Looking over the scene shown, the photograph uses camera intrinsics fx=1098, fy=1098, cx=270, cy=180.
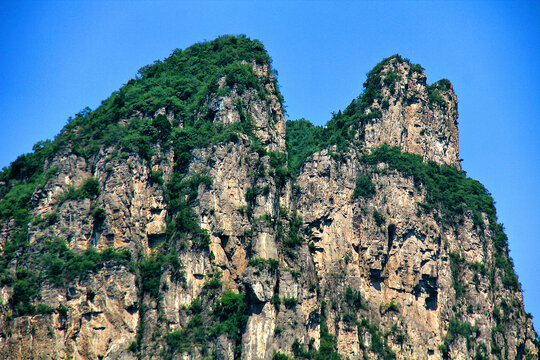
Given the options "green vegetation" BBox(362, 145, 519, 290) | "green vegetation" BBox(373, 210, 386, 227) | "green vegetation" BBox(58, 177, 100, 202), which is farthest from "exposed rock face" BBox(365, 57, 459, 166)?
"green vegetation" BBox(58, 177, 100, 202)

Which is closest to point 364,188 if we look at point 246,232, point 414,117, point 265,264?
point 414,117

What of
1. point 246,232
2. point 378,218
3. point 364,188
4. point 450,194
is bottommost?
point 246,232

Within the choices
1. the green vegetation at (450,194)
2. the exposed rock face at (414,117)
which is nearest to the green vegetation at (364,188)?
the green vegetation at (450,194)

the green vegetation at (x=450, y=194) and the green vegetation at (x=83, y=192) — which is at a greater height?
the green vegetation at (x=450, y=194)

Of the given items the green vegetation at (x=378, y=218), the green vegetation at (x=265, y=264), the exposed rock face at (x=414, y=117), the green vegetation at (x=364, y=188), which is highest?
the exposed rock face at (x=414, y=117)

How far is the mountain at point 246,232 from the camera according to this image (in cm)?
9412

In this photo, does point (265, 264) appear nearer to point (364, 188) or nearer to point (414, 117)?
point (364, 188)

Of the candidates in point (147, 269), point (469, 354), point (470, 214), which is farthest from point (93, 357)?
point (470, 214)

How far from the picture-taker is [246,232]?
98812 mm

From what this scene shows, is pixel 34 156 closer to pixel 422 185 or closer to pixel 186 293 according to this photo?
pixel 186 293

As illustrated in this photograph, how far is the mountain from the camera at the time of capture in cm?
9412

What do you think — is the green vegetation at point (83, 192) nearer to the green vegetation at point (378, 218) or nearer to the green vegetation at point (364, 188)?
the green vegetation at point (364, 188)

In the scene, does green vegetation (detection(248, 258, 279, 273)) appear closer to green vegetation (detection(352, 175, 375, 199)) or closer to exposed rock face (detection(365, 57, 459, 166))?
green vegetation (detection(352, 175, 375, 199))

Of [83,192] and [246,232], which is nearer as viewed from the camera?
[246,232]
